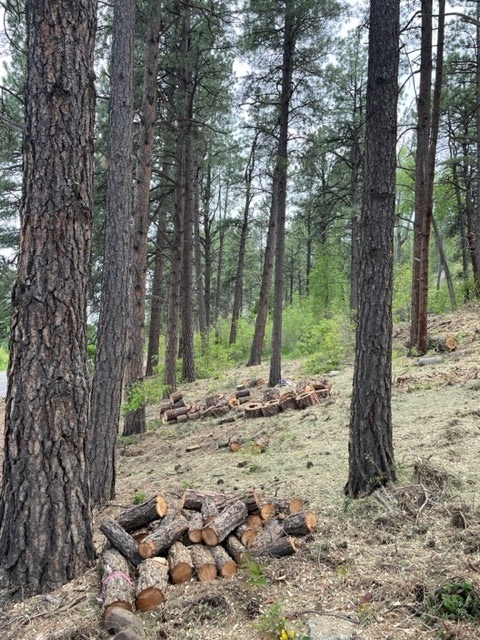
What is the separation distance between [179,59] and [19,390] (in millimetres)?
9336

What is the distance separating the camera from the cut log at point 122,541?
3.20 metres

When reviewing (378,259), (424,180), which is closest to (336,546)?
(378,259)

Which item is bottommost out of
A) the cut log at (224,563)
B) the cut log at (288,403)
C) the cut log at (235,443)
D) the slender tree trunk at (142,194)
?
the cut log at (235,443)

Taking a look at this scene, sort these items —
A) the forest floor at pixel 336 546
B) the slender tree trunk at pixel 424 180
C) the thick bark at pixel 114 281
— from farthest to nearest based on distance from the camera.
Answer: the slender tree trunk at pixel 424 180 → the thick bark at pixel 114 281 → the forest floor at pixel 336 546

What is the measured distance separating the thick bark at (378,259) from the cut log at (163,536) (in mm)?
1628

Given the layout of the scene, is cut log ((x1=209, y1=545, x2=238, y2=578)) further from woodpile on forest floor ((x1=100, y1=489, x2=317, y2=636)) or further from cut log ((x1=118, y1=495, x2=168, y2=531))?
cut log ((x1=118, y1=495, x2=168, y2=531))

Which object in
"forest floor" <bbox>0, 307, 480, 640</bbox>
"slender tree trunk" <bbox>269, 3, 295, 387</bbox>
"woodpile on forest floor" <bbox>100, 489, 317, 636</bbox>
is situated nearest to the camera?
"forest floor" <bbox>0, 307, 480, 640</bbox>

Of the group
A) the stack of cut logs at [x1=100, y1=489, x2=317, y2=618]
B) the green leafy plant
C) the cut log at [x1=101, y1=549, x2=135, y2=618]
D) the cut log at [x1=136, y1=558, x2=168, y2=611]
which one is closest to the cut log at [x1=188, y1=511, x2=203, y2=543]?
the stack of cut logs at [x1=100, y1=489, x2=317, y2=618]

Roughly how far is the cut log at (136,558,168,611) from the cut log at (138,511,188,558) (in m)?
0.11

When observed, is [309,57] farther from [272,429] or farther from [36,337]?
[36,337]

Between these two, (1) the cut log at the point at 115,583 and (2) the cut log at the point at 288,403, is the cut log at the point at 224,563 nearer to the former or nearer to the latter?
(1) the cut log at the point at 115,583

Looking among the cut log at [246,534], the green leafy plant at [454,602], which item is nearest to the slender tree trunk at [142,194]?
the cut log at [246,534]

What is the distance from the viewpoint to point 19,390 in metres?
3.05

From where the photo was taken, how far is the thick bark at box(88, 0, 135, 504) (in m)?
5.15
